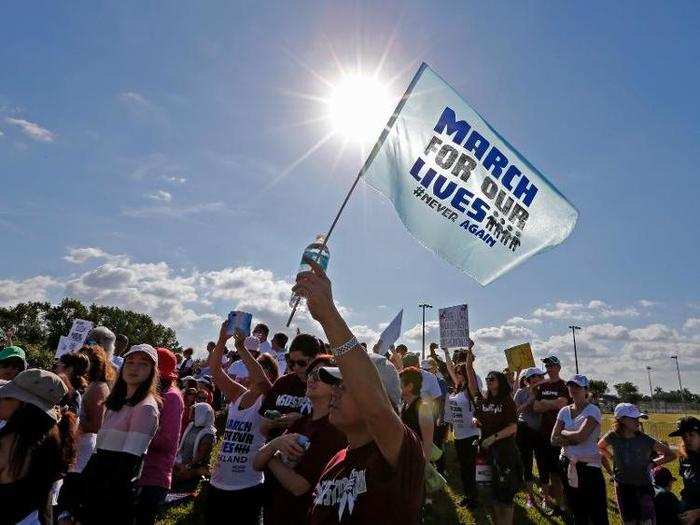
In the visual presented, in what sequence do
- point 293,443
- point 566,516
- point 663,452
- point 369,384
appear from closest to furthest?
point 369,384 → point 293,443 → point 663,452 → point 566,516

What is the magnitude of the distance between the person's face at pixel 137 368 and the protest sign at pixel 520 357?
9.74 m

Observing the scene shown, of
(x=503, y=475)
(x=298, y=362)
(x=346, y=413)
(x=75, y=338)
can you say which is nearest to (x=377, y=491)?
(x=346, y=413)

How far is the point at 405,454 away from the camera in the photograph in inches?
78.3

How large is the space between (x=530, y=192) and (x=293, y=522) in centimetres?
378

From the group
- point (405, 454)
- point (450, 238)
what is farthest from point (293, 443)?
point (450, 238)

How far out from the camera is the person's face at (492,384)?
711 cm

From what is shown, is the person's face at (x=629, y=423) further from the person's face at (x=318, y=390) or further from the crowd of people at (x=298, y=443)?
the person's face at (x=318, y=390)

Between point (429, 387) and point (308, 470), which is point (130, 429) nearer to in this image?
point (308, 470)

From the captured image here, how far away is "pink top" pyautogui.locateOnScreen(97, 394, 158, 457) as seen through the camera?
12.5ft

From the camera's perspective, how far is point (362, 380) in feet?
6.26

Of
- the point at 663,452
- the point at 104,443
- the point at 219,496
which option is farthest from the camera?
the point at 663,452

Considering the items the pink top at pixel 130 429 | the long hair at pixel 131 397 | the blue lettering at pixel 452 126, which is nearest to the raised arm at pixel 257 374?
the long hair at pixel 131 397

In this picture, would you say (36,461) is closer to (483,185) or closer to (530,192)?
(483,185)

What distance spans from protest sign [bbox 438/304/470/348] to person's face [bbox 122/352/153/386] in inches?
235
